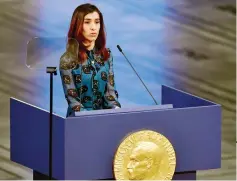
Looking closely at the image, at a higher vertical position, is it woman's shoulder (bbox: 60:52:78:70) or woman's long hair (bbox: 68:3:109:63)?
woman's long hair (bbox: 68:3:109:63)

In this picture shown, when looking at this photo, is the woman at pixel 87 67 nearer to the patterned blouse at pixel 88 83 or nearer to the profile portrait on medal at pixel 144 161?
the patterned blouse at pixel 88 83

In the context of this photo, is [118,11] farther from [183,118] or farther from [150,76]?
[183,118]

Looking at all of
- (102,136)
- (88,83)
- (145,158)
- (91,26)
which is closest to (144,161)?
(145,158)

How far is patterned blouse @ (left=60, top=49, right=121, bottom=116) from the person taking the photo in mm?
5824

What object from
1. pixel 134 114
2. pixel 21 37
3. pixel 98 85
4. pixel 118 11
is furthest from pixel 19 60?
pixel 134 114

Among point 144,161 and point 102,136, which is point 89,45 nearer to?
point 102,136

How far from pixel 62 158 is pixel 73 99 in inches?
20.2

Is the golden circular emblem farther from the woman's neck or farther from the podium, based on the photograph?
the woman's neck

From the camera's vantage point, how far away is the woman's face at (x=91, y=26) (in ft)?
19.4

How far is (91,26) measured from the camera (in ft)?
19.4

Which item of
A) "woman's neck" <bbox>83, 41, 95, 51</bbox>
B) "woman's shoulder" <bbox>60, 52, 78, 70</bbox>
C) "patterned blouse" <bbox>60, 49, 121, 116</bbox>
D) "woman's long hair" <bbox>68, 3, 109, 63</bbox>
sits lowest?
"patterned blouse" <bbox>60, 49, 121, 116</bbox>

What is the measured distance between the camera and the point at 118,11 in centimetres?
736

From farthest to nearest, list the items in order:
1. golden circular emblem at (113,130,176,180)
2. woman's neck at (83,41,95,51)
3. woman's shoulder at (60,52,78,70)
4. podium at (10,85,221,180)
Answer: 1. woman's neck at (83,41,95,51)
2. woman's shoulder at (60,52,78,70)
3. golden circular emblem at (113,130,176,180)
4. podium at (10,85,221,180)

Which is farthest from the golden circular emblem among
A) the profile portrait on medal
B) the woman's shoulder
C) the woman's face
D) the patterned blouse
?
the woman's face
